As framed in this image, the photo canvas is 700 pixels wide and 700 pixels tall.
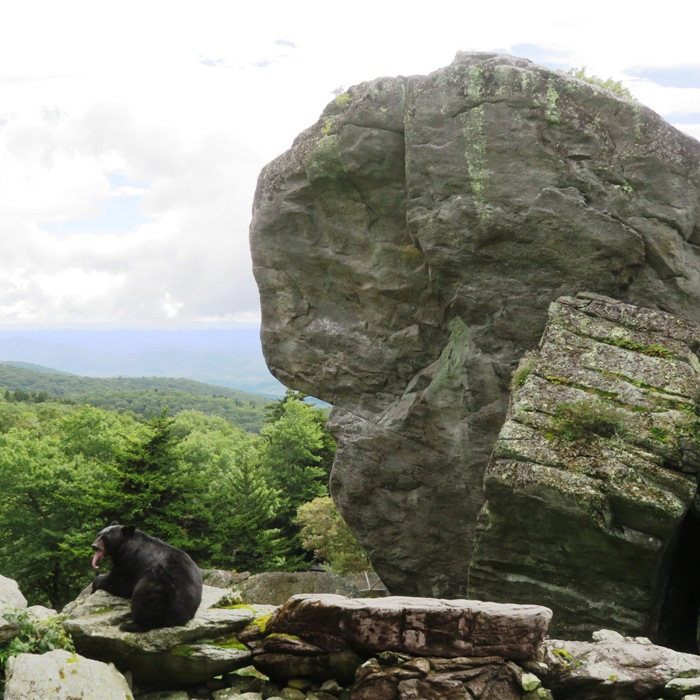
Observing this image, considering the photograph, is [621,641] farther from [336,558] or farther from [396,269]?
[336,558]

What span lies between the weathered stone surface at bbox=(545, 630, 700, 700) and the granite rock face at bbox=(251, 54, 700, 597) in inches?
341

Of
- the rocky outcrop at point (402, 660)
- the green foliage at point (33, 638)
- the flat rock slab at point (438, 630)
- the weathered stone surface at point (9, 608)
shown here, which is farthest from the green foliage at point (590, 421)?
the weathered stone surface at point (9, 608)

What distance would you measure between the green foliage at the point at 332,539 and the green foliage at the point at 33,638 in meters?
24.9

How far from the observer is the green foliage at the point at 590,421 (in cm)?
1452

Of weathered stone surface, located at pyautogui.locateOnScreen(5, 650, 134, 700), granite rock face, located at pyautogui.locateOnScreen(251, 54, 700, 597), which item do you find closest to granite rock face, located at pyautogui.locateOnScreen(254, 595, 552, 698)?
weathered stone surface, located at pyautogui.locateOnScreen(5, 650, 134, 700)

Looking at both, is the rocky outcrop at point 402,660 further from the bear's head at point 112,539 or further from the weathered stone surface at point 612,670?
the bear's head at point 112,539

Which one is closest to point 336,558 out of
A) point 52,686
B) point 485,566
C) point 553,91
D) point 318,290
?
point 318,290

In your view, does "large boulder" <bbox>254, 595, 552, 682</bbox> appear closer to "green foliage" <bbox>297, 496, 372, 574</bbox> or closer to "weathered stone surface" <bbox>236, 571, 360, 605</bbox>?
"weathered stone surface" <bbox>236, 571, 360, 605</bbox>

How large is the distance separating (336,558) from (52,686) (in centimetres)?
2773

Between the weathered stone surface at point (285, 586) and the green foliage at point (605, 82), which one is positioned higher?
the green foliage at point (605, 82)

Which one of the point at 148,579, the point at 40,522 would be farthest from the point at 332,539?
the point at 148,579

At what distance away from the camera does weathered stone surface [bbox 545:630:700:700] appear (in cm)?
994

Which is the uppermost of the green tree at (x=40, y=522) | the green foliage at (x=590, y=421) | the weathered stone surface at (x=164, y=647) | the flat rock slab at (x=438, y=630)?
the green foliage at (x=590, y=421)

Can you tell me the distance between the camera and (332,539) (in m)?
36.2
